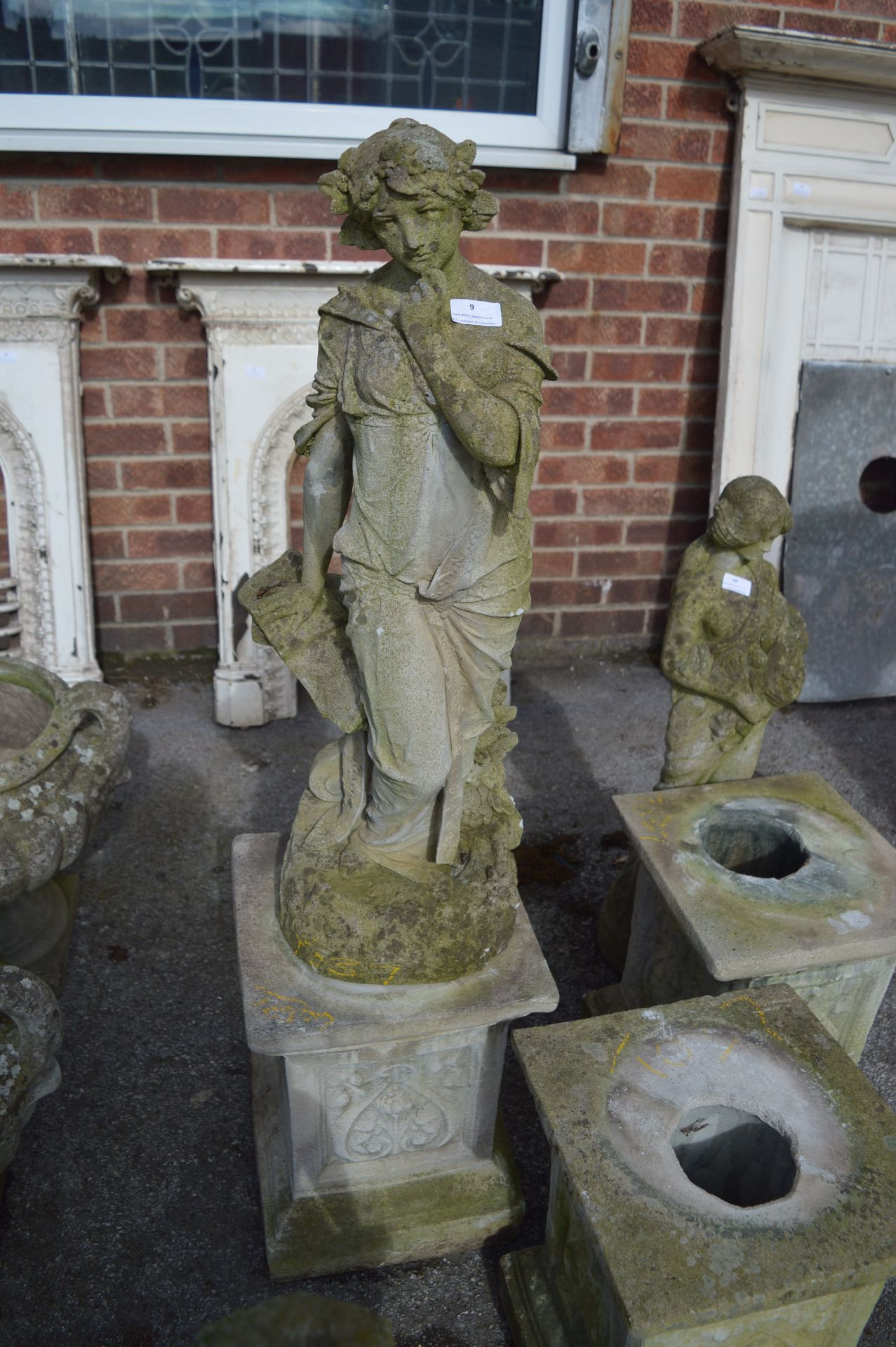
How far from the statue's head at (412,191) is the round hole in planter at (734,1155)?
186 cm

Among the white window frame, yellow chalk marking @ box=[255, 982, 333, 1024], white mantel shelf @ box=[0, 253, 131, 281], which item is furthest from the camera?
the white window frame

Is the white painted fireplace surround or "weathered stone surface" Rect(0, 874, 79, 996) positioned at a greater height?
the white painted fireplace surround

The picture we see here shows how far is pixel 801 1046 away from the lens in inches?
95.9

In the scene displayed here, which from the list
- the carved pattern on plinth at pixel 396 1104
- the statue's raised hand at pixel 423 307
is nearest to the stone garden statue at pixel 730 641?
the carved pattern on plinth at pixel 396 1104

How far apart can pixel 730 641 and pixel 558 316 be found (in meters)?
2.49

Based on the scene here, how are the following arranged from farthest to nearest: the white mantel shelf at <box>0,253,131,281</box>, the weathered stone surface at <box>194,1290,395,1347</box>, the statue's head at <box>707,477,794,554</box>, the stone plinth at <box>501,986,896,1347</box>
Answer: the white mantel shelf at <box>0,253,131,281</box>, the statue's head at <box>707,477,794,554</box>, the stone plinth at <box>501,986,896,1347</box>, the weathered stone surface at <box>194,1290,395,1347</box>

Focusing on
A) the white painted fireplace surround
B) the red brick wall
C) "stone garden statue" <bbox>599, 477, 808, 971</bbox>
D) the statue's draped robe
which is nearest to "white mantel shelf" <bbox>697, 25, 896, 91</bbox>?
the white painted fireplace surround

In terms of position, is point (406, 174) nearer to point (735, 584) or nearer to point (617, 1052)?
point (735, 584)

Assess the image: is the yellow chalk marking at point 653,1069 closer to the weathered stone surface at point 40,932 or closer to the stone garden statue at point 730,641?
the stone garden statue at point 730,641

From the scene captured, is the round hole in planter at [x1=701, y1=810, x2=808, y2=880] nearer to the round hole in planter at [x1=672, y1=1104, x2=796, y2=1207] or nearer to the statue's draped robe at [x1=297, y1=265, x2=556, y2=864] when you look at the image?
the round hole in planter at [x1=672, y1=1104, x2=796, y2=1207]

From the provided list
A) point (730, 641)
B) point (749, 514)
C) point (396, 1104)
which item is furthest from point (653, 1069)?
point (749, 514)

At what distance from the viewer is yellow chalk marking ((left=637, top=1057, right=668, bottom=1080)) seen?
7.66 feet

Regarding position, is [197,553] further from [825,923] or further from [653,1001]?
[825,923]

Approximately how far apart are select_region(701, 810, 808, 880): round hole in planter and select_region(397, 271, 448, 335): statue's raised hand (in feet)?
5.44
